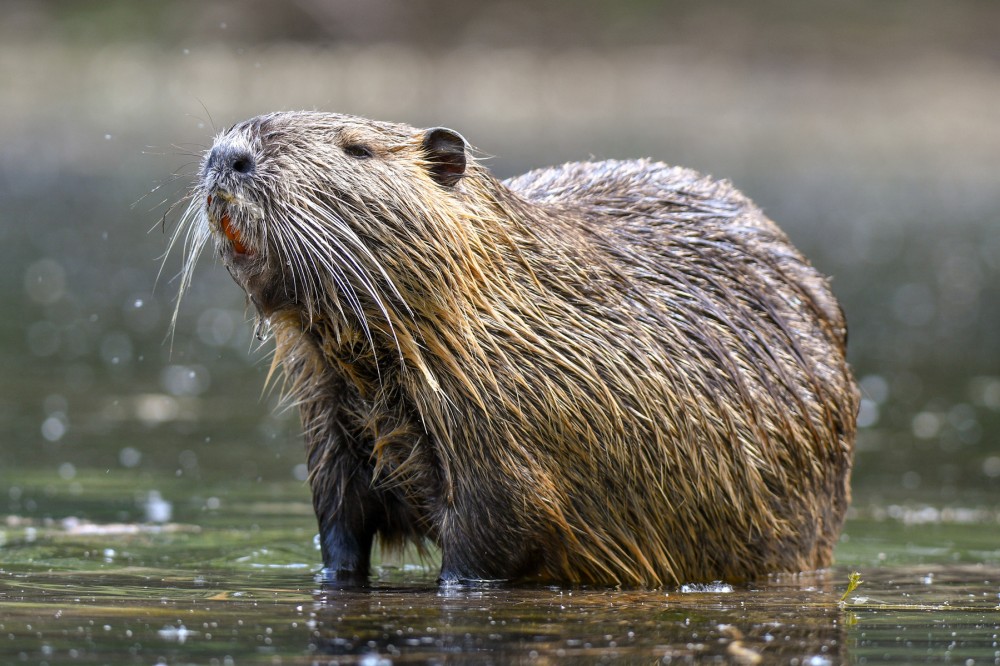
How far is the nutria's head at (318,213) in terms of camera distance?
18.0 feet

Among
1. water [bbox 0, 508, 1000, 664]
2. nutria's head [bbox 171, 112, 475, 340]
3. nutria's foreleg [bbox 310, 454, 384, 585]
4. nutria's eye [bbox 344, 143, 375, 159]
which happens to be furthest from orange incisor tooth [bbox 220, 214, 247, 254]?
water [bbox 0, 508, 1000, 664]

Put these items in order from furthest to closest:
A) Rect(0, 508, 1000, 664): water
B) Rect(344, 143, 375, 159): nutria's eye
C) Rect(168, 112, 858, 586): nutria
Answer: Rect(344, 143, 375, 159): nutria's eye
Rect(168, 112, 858, 586): nutria
Rect(0, 508, 1000, 664): water

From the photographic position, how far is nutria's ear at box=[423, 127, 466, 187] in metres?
5.82

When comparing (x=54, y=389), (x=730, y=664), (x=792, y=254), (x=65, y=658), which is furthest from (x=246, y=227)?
(x=54, y=389)

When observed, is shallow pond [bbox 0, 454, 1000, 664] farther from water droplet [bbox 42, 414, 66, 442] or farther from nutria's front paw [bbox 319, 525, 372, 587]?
water droplet [bbox 42, 414, 66, 442]

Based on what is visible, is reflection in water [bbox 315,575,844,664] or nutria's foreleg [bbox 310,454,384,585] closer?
reflection in water [bbox 315,575,844,664]

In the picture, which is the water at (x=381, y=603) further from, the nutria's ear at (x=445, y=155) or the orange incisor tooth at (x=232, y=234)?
the nutria's ear at (x=445, y=155)

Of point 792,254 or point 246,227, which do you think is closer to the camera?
point 246,227

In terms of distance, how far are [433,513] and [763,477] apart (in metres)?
1.35

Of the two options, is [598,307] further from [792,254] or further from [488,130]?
[488,130]

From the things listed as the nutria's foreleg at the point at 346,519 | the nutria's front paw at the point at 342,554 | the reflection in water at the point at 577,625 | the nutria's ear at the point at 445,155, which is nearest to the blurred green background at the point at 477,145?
the nutria's ear at the point at 445,155

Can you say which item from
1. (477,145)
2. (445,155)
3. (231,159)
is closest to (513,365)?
(445,155)

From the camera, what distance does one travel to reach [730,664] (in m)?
4.54

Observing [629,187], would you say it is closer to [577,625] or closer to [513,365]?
[513,365]
